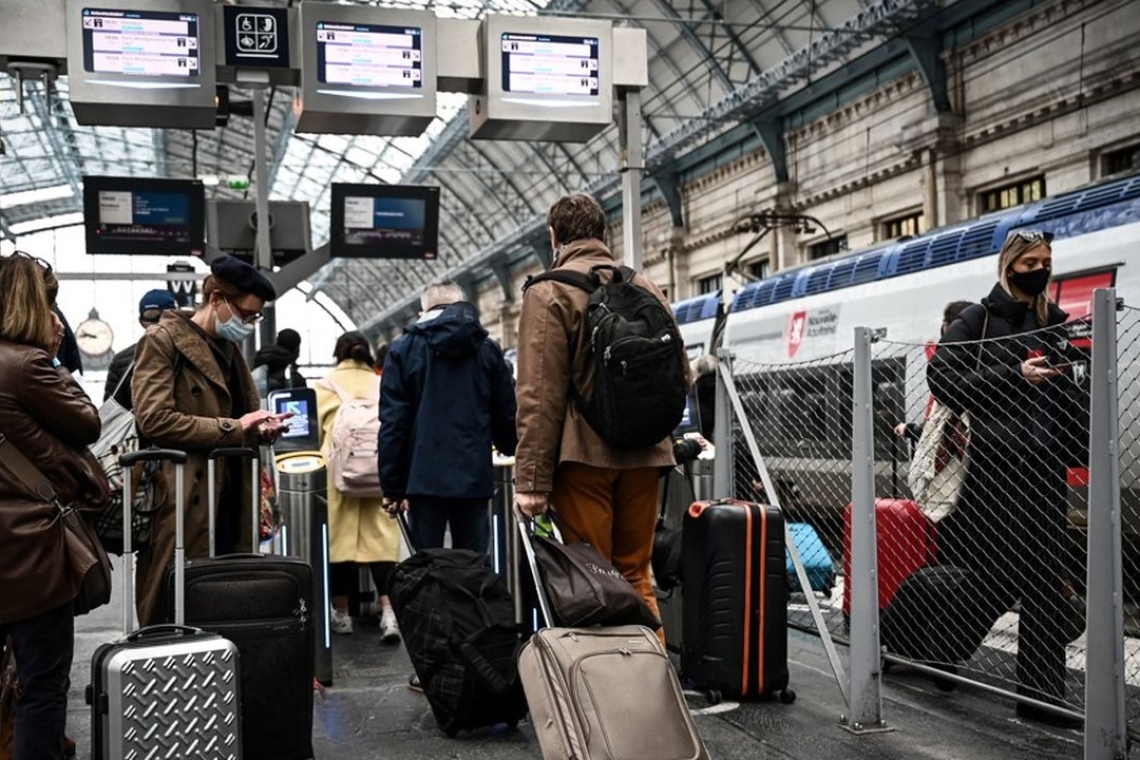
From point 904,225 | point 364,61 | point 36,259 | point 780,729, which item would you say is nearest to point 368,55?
point 364,61

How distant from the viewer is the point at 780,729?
14.9ft

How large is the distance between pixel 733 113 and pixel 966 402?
744 inches

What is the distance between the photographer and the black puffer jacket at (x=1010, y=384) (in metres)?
4.39

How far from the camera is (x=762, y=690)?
491cm

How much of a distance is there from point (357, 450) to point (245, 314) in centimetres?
206

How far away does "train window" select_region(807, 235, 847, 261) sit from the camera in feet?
73.4

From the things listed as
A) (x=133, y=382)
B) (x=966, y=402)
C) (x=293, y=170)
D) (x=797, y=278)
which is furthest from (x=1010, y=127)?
(x=293, y=170)

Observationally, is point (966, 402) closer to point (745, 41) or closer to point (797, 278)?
point (797, 278)

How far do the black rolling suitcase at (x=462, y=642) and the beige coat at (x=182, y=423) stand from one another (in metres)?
0.70

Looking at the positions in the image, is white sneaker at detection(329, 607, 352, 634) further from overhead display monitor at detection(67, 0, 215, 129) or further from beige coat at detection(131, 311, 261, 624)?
overhead display monitor at detection(67, 0, 215, 129)

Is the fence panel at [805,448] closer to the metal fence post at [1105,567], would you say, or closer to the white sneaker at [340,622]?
the metal fence post at [1105,567]

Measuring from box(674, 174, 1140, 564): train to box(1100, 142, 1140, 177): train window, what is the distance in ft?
15.8

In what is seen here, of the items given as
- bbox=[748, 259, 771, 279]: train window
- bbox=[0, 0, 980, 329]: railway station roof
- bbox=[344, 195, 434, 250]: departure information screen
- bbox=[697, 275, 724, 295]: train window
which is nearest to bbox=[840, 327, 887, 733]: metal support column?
bbox=[0, 0, 980, 329]: railway station roof

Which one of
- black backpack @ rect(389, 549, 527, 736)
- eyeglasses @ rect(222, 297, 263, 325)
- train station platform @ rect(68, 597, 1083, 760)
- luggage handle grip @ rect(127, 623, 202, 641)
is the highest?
eyeglasses @ rect(222, 297, 263, 325)
